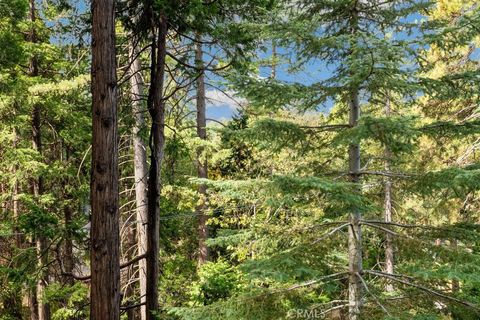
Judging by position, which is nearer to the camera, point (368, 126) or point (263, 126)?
point (368, 126)

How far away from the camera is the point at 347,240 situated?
5.80 meters

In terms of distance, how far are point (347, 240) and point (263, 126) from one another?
2.14 meters

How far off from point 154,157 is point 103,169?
1169 mm

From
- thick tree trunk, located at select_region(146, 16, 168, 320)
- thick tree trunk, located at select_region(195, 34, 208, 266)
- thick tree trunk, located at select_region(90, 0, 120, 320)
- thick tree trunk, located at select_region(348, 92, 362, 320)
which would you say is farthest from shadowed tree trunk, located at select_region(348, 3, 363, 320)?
thick tree trunk, located at select_region(195, 34, 208, 266)

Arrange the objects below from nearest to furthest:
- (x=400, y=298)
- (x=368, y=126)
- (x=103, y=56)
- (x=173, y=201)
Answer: (x=103, y=56) < (x=368, y=126) < (x=400, y=298) < (x=173, y=201)

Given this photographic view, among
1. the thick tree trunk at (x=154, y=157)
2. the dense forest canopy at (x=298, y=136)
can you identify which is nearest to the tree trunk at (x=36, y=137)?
the dense forest canopy at (x=298, y=136)

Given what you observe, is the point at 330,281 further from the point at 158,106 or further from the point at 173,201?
the point at 173,201

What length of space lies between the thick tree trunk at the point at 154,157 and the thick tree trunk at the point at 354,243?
8.34 ft

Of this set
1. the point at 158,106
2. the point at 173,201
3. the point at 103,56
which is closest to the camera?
the point at 103,56

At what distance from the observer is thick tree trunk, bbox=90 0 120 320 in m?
3.51

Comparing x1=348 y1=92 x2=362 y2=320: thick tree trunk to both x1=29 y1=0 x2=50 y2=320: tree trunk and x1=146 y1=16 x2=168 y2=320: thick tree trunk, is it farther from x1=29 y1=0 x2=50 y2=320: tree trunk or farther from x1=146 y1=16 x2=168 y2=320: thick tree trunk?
x1=29 y1=0 x2=50 y2=320: tree trunk

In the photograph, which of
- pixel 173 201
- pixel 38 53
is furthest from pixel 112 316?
pixel 173 201

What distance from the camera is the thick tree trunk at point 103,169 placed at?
351cm

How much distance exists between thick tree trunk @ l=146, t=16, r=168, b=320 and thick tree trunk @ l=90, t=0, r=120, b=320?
43.9 inches
